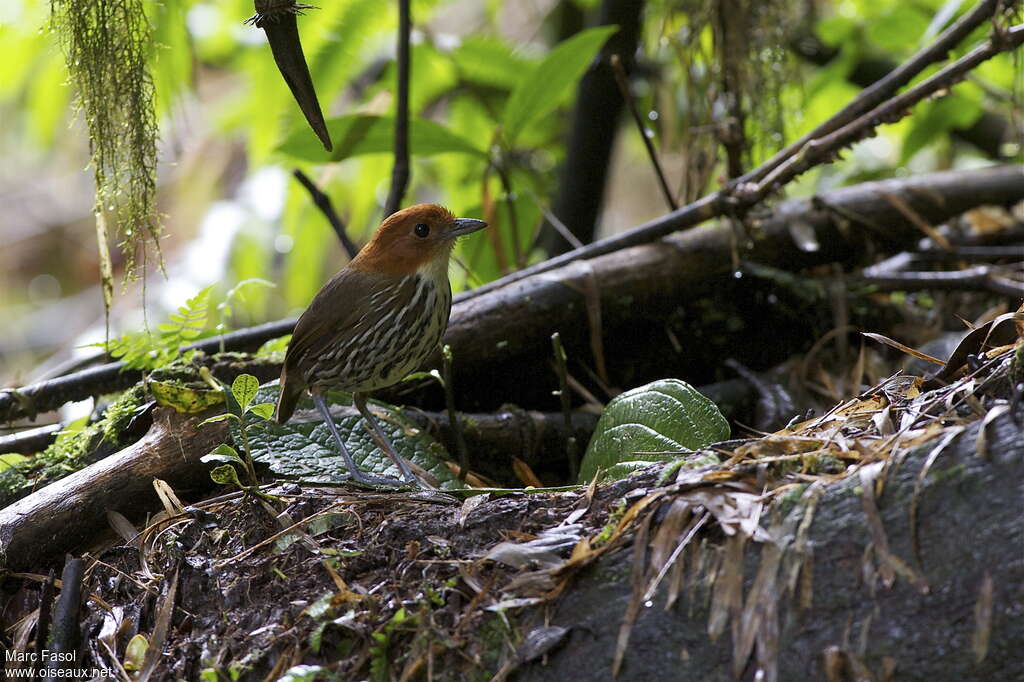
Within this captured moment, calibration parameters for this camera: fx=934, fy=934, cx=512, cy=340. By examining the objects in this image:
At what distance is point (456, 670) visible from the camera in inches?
72.7

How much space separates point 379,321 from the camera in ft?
9.50

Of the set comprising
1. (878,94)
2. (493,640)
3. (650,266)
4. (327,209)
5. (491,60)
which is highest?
(491,60)

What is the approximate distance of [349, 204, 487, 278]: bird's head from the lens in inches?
119

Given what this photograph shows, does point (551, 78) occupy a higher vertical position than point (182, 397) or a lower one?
higher

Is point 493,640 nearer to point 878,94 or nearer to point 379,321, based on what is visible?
point 379,321

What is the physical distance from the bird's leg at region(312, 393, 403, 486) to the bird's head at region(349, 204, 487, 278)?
1.52 feet

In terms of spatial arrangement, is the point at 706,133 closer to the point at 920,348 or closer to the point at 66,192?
the point at 920,348

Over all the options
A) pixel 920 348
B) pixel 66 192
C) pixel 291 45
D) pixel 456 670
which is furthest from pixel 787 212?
pixel 66 192

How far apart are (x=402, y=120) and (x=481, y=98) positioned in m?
1.45

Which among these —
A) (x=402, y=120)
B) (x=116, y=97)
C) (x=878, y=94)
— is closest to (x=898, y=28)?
(x=878, y=94)

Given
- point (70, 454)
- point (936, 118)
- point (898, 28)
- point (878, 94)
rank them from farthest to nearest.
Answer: point (936, 118)
point (898, 28)
point (878, 94)
point (70, 454)

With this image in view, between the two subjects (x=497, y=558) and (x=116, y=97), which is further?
(x=116, y=97)

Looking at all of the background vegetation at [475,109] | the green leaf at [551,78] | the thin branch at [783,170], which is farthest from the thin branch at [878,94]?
the green leaf at [551,78]

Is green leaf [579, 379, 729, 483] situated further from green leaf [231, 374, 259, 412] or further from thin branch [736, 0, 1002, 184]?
thin branch [736, 0, 1002, 184]
